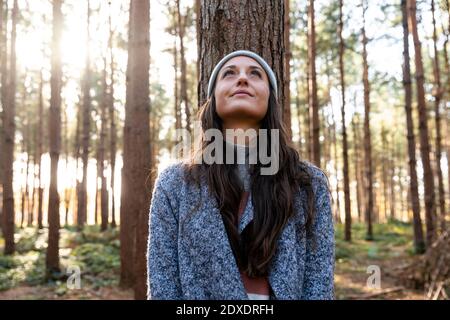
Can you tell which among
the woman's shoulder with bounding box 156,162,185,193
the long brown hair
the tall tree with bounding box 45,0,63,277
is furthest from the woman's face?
the tall tree with bounding box 45,0,63,277

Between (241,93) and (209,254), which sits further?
(241,93)

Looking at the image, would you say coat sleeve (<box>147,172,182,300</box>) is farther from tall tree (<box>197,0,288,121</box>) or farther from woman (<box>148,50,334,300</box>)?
tall tree (<box>197,0,288,121</box>)

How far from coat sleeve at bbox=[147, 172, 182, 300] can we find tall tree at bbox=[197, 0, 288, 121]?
3.73ft

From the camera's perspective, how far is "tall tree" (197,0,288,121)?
9.86 feet

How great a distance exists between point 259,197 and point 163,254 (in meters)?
0.56

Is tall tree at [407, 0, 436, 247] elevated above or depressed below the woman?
above

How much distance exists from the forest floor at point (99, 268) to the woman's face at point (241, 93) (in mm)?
7368

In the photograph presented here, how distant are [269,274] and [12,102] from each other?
13095 millimetres

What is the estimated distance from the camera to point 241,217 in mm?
2168

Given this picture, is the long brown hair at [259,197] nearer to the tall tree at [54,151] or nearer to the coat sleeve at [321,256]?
the coat sleeve at [321,256]

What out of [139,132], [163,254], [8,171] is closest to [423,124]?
[139,132]

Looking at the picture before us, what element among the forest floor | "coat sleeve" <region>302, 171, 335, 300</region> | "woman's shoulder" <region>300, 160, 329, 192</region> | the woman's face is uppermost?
the woman's face

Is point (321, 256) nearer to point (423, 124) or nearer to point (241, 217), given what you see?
point (241, 217)

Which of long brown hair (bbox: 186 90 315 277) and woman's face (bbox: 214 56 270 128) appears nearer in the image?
long brown hair (bbox: 186 90 315 277)
